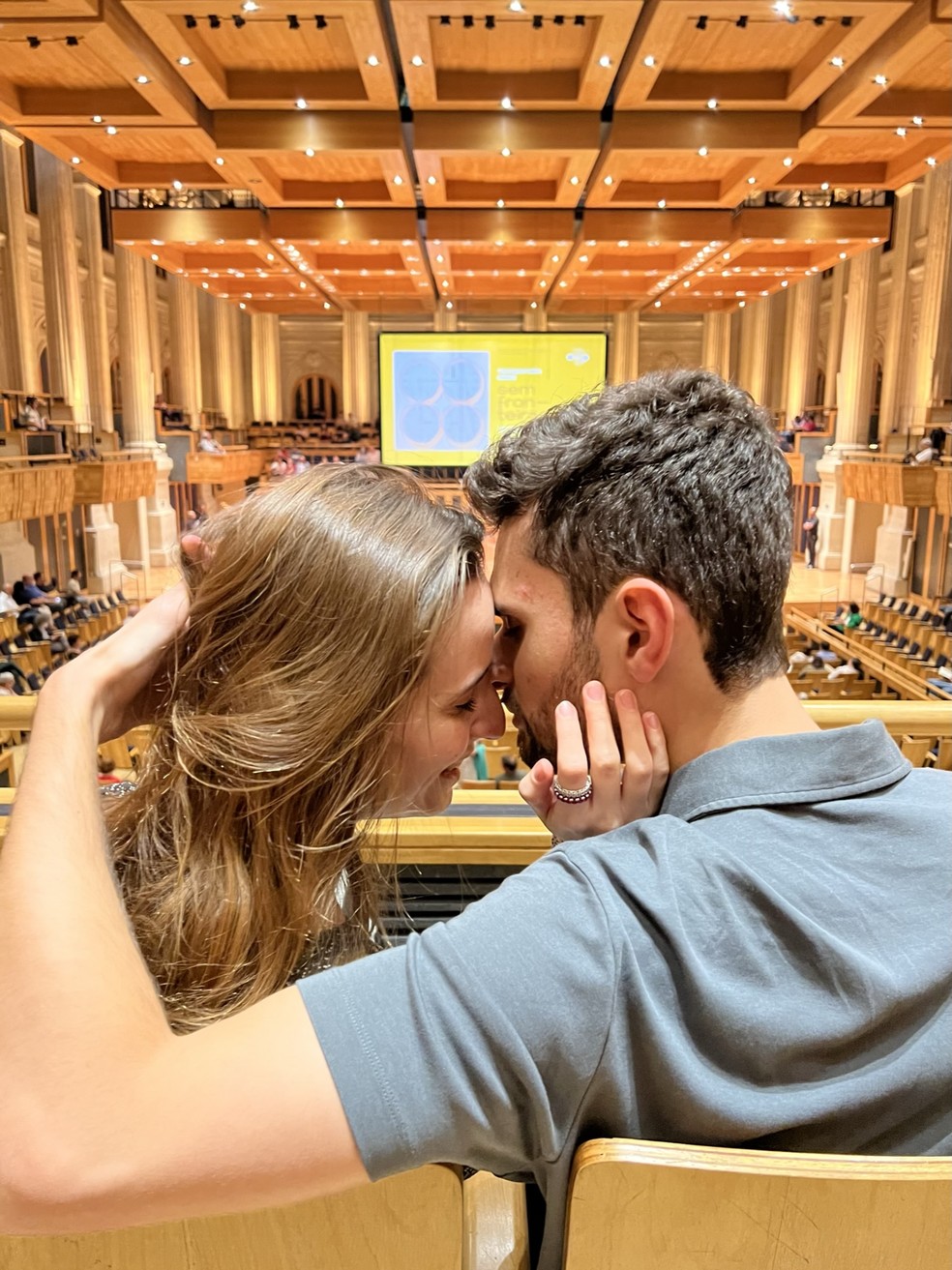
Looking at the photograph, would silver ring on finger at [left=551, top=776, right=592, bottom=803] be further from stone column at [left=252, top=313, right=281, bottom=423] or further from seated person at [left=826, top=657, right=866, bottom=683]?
stone column at [left=252, top=313, right=281, bottom=423]

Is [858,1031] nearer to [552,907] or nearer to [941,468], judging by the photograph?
[552,907]

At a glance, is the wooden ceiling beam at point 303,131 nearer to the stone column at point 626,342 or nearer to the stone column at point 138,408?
the stone column at point 138,408

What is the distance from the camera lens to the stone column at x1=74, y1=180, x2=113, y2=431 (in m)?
18.4

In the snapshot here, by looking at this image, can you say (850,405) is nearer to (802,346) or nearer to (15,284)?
(802,346)

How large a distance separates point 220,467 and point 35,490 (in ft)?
29.1

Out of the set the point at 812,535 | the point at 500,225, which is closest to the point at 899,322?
the point at 812,535

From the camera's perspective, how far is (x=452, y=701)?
1.15 m

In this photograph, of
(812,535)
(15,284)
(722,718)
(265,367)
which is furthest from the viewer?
(265,367)

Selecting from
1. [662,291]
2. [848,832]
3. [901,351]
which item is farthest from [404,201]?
[848,832]

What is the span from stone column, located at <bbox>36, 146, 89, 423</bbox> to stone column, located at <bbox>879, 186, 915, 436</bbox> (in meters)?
15.4

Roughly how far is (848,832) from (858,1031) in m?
0.19

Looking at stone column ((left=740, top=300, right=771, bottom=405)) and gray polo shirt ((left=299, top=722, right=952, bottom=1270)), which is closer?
gray polo shirt ((left=299, top=722, right=952, bottom=1270))

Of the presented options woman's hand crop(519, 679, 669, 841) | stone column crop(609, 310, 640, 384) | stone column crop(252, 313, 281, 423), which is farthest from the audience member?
woman's hand crop(519, 679, 669, 841)

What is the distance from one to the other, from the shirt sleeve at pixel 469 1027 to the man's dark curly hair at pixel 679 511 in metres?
0.40
